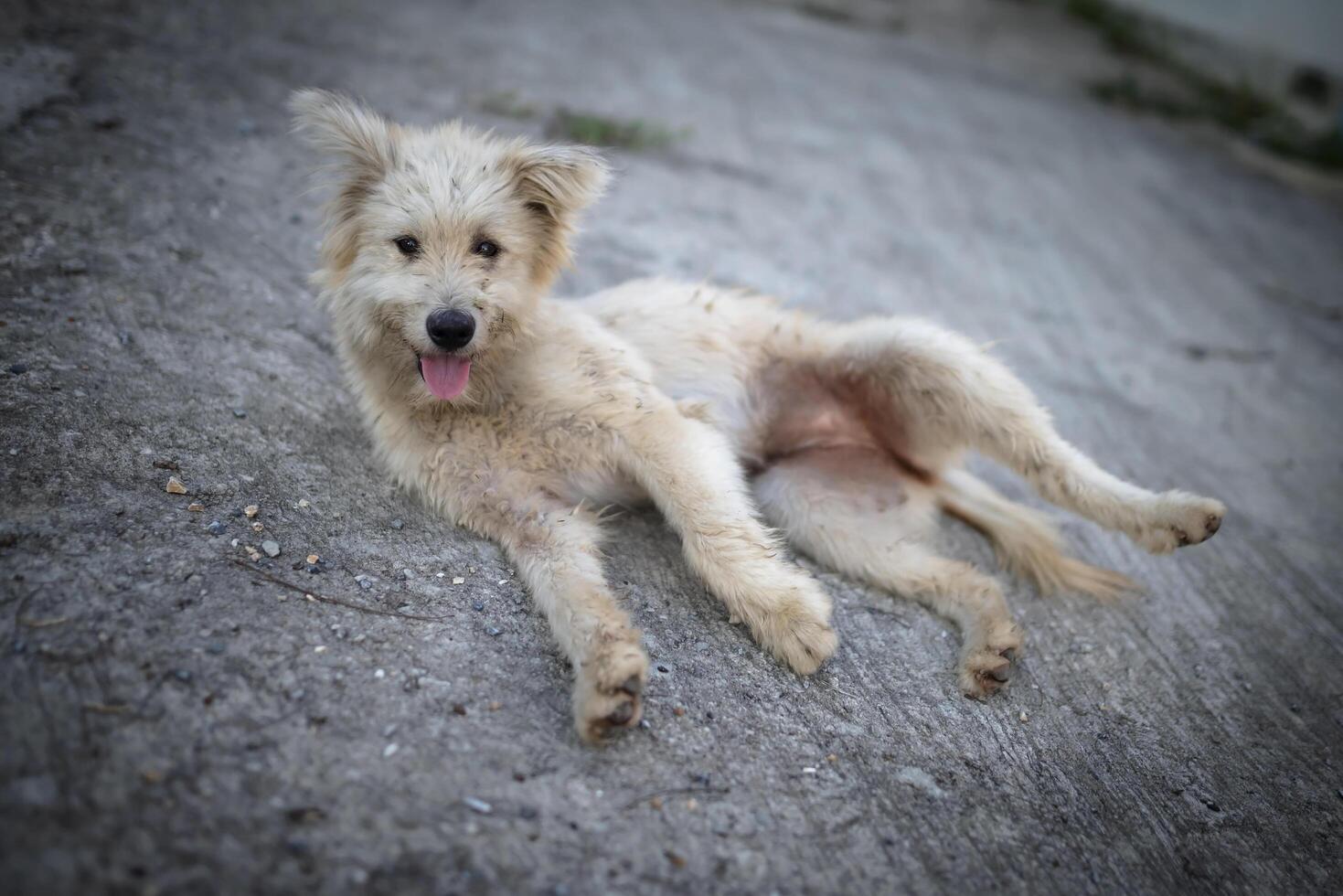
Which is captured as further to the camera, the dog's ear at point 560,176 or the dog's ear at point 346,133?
the dog's ear at point 560,176

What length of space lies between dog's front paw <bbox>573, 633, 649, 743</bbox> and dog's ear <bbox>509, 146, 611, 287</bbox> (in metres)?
1.65

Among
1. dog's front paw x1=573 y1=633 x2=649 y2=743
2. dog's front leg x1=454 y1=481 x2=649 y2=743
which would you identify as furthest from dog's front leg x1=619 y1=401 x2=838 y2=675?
dog's front paw x1=573 y1=633 x2=649 y2=743

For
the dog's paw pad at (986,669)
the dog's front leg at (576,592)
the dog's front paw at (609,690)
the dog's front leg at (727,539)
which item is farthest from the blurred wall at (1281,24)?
the dog's front paw at (609,690)

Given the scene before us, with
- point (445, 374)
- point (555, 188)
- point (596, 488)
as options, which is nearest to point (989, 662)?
point (596, 488)

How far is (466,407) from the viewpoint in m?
3.47

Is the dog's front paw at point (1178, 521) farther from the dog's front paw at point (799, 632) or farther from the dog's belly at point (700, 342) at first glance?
the dog's belly at point (700, 342)

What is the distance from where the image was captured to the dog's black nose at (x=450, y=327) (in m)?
3.10

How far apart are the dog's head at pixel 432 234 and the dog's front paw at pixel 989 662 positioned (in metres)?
2.25

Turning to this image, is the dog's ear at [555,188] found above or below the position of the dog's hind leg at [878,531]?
above

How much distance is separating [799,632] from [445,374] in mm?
1672

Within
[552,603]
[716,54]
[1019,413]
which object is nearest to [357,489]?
[552,603]

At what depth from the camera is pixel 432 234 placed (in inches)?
128

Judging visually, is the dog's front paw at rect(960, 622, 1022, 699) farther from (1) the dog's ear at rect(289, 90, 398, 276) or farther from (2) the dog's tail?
(1) the dog's ear at rect(289, 90, 398, 276)

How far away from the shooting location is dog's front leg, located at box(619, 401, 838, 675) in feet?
10.5
